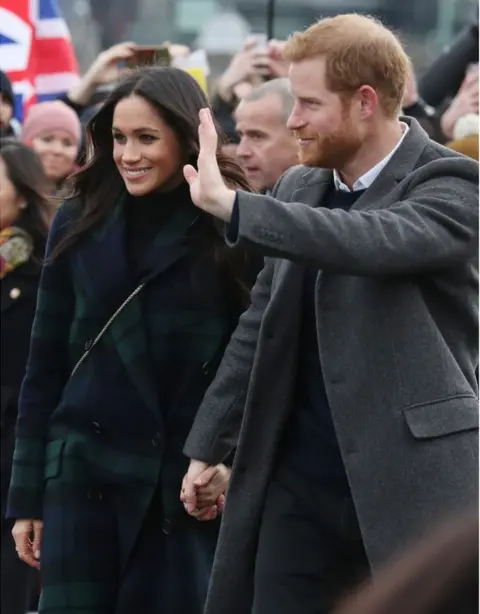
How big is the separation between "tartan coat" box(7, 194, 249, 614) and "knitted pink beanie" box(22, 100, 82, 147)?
13.0 feet

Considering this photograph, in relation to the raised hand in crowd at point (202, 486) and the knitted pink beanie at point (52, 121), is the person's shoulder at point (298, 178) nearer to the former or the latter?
the raised hand in crowd at point (202, 486)

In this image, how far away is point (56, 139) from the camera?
27.7 feet

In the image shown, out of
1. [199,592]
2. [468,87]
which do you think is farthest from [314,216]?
[468,87]

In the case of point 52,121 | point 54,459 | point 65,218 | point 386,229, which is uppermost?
point 386,229

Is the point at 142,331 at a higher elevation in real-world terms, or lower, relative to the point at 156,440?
higher

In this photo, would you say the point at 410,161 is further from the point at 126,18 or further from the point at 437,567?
the point at 126,18

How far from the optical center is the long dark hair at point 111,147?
448 centimetres

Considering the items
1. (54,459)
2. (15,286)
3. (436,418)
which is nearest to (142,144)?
(54,459)

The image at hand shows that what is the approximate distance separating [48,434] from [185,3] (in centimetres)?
2457

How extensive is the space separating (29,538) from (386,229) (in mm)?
1741

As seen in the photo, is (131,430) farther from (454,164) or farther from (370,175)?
(454,164)

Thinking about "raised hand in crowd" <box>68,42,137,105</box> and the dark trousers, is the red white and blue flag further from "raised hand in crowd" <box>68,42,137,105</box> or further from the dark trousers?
the dark trousers

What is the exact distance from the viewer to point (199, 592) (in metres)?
4.55

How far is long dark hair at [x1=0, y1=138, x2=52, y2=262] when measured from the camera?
6.62 m
